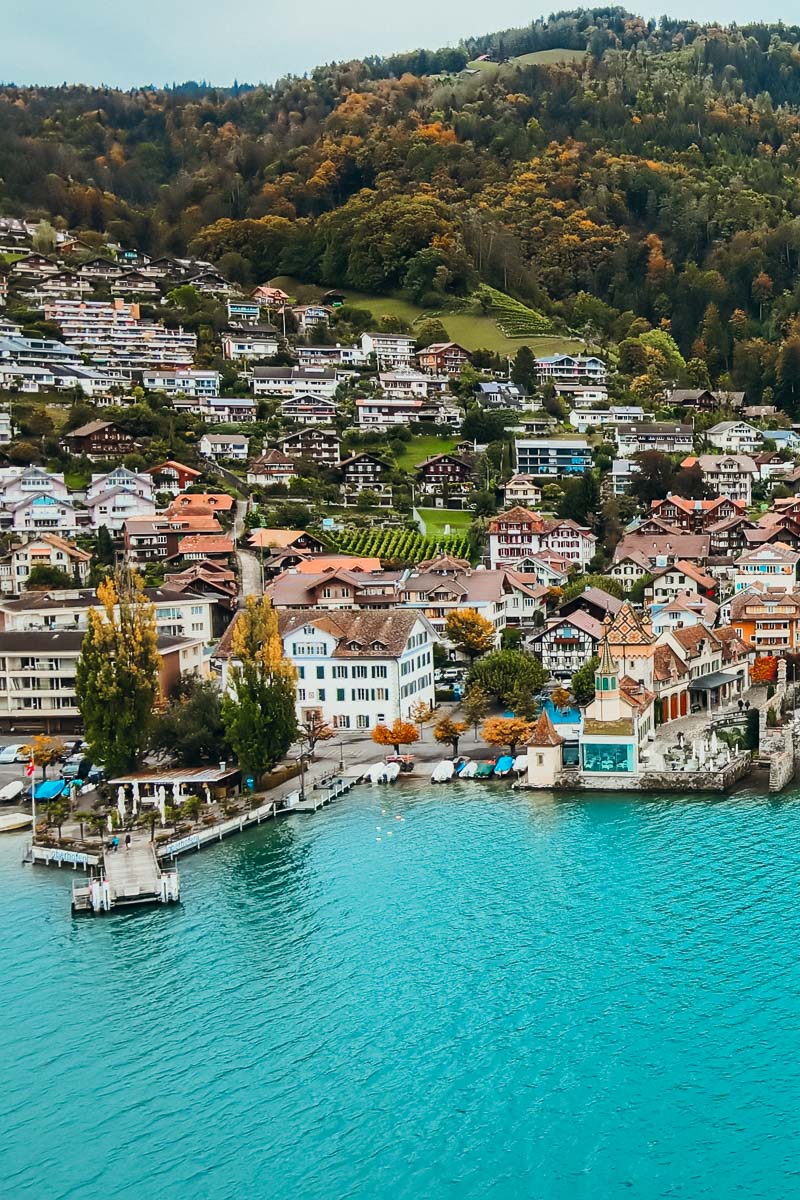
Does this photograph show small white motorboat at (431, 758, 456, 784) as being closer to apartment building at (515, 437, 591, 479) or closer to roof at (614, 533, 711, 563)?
roof at (614, 533, 711, 563)

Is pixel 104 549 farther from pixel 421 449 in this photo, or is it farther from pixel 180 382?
pixel 180 382

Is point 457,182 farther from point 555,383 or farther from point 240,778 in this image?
point 240,778

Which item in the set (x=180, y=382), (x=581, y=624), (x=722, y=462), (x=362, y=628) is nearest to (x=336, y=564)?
(x=581, y=624)

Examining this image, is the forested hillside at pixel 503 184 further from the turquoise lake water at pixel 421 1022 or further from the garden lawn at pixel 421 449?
the turquoise lake water at pixel 421 1022

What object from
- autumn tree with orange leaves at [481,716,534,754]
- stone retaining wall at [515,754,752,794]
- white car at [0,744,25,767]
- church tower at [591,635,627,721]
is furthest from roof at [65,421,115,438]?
stone retaining wall at [515,754,752,794]

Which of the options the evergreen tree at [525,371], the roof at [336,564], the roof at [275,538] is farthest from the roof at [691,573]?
the evergreen tree at [525,371]

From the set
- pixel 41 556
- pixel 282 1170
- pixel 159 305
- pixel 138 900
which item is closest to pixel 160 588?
pixel 41 556
